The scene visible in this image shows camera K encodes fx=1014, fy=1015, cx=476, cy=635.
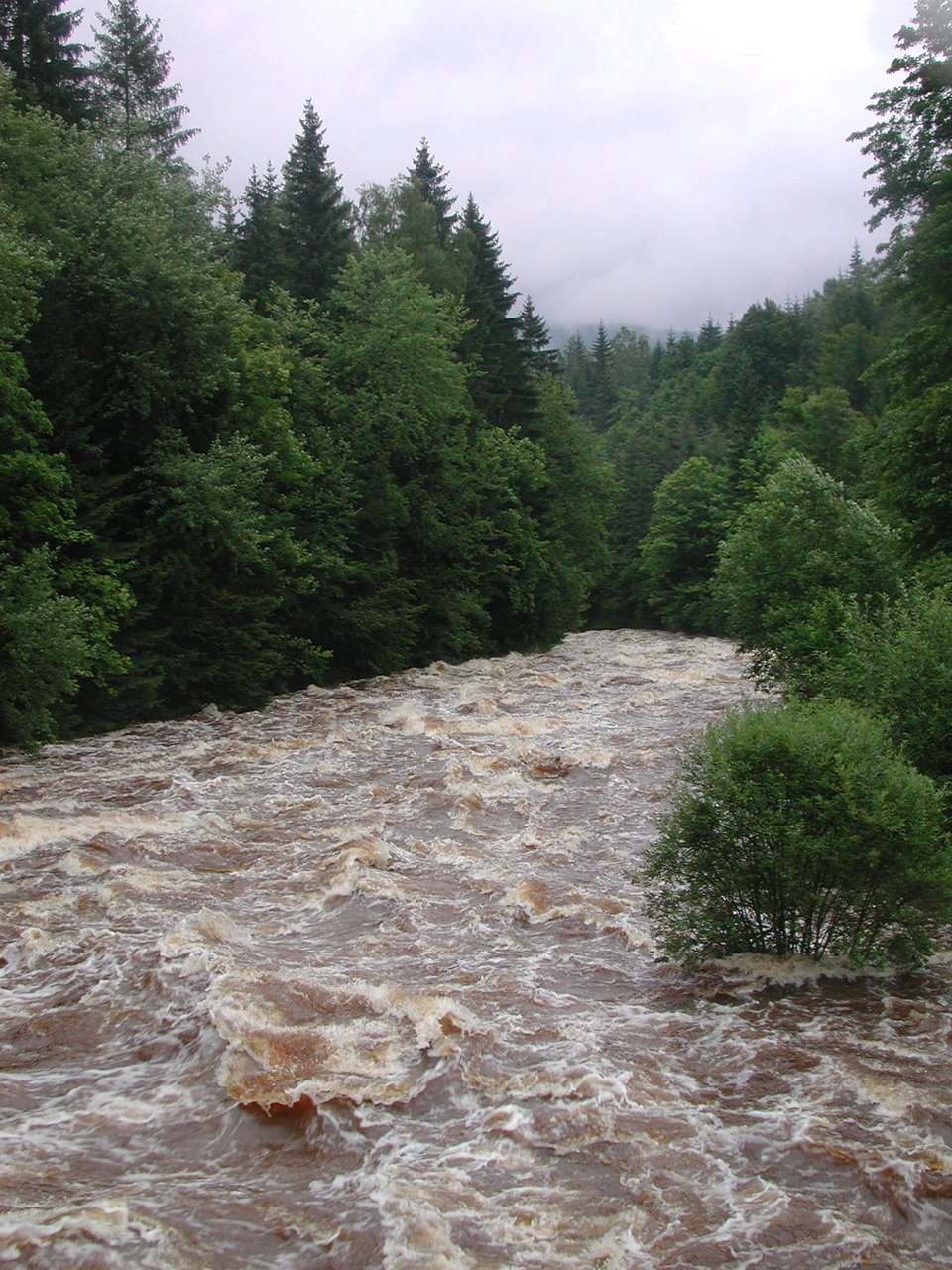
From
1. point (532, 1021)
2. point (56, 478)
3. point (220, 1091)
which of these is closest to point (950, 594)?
point (532, 1021)

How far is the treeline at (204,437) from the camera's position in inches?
688

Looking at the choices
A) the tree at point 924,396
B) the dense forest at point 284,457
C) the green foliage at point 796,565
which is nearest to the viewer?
the dense forest at point 284,457

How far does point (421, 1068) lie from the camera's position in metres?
→ 6.40

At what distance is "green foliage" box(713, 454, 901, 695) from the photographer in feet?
64.2

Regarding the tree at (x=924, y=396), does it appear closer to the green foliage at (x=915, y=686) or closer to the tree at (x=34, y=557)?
the green foliage at (x=915, y=686)

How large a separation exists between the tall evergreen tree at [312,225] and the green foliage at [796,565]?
1975cm

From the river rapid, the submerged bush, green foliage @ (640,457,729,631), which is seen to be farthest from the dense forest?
green foliage @ (640,457,729,631)

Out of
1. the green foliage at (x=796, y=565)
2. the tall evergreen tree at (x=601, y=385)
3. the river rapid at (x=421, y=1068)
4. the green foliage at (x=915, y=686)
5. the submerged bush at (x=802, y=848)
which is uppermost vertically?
the tall evergreen tree at (x=601, y=385)

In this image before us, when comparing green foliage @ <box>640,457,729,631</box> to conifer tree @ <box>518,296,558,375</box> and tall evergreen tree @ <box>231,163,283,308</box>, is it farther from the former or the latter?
tall evergreen tree @ <box>231,163,283,308</box>

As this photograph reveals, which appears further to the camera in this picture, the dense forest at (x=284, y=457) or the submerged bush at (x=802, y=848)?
the dense forest at (x=284, y=457)

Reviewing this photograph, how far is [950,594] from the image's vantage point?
14.1 metres

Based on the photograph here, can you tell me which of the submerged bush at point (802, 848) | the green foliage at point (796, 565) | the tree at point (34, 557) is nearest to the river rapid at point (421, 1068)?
the submerged bush at point (802, 848)

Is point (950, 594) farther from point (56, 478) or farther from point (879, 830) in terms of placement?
point (56, 478)

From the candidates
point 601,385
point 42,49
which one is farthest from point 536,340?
point 601,385
